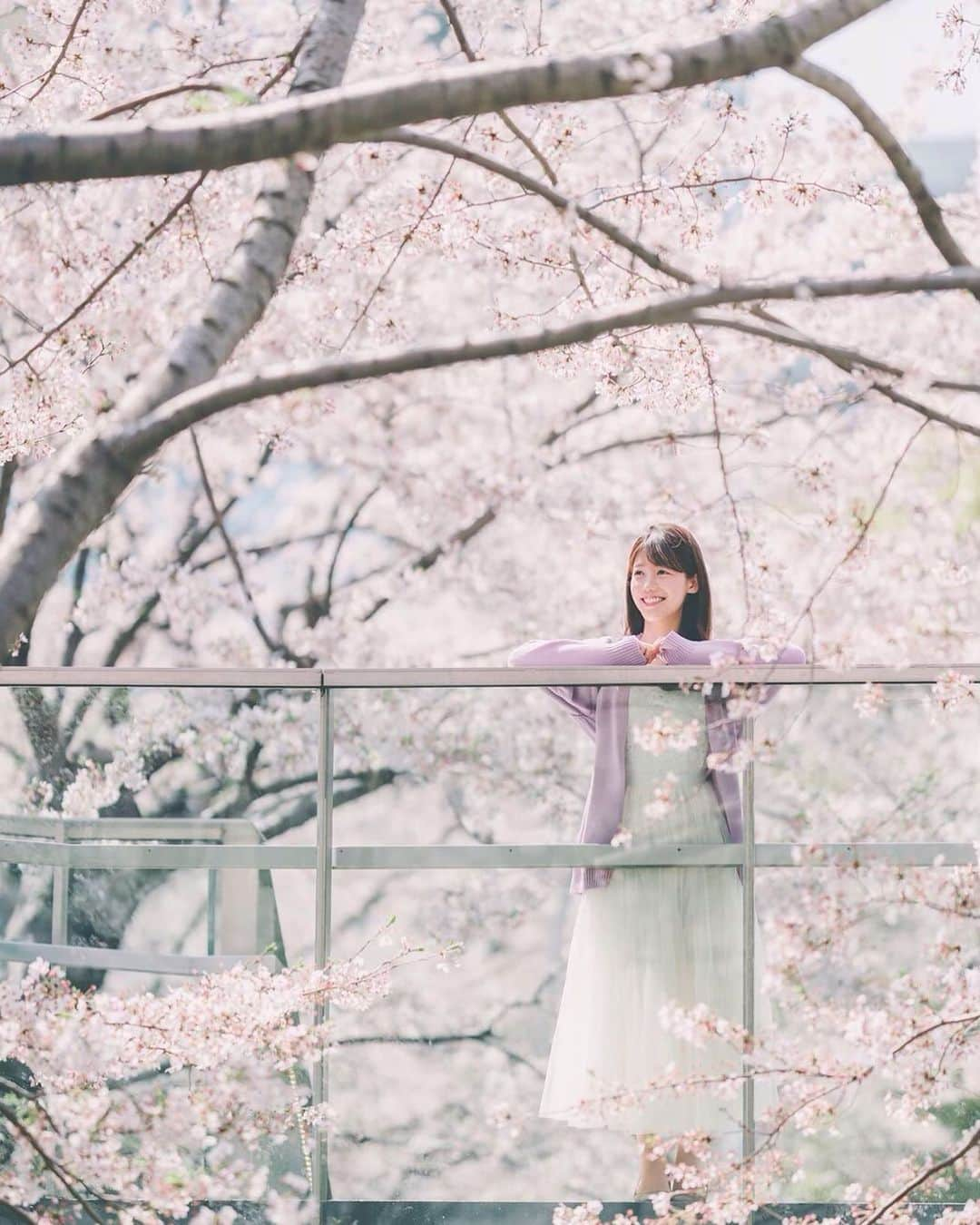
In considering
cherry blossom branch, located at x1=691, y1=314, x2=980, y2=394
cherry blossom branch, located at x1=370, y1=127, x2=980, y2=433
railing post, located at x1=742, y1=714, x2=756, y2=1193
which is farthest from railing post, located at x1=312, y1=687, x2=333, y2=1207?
cherry blossom branch, located at x1=691, y1=314, x2=980, y2=394

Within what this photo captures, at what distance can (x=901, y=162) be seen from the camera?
89.9 inches

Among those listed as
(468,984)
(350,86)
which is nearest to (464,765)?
(468,984)

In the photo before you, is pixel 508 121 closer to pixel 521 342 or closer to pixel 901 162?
pixel 901 162

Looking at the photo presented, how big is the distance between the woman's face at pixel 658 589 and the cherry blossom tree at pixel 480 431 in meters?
0.21

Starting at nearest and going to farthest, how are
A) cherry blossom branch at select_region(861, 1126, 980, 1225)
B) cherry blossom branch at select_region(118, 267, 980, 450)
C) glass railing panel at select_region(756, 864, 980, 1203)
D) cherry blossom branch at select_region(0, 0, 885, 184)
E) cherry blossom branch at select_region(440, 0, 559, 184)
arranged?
cherry blossom branch at select_region(0, 0, 885, 184) → cherry blossom branch at select_region(118, 267, 980, 450) → cherry blossom branch at select_region(861, 1126, 980, 1225) → glass railing panel at select_region(756, 864, 980, 1203) → cherry blossom branch at select_region(440, 0, 559, 184)

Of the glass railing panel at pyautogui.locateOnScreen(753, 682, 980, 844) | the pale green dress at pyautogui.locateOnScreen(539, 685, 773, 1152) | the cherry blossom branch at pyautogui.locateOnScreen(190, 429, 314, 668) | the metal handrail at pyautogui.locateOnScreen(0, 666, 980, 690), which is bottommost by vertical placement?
the pale green dress at pyautogui.locateOnScreen(539, 685, 773, 1152)

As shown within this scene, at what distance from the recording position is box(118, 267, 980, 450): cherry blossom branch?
1.79 metres

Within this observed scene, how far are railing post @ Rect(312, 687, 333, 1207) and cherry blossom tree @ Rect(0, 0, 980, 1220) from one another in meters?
0.12

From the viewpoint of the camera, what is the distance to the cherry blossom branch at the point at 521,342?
1789 mm

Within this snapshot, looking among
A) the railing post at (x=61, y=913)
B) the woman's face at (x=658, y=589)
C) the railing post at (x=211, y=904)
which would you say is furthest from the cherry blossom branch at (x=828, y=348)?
the railing post at (x=61, y=913)

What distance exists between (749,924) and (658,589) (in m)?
0.73

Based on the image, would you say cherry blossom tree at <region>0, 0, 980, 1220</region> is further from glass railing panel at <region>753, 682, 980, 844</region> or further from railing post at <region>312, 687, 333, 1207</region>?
railing post at <region>312, 687, 333, 1207</region>

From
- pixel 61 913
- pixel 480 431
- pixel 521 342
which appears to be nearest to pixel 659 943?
pixel 61 913

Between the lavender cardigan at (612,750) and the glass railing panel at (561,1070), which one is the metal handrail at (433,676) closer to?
the lavender cardigan at (612,750)
